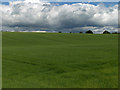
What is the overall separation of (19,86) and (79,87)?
237cm

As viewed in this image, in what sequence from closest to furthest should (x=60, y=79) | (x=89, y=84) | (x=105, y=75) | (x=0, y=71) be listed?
(x=89, y=84)
(x=60, y=79)
(x=105, y=75)
(x=0, y=71)

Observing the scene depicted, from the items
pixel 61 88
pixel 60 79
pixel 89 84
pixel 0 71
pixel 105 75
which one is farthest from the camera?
pixel 0 71

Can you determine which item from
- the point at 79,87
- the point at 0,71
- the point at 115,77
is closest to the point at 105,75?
the point at 115,77

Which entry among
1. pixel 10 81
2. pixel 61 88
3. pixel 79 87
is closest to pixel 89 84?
pixel 79 87

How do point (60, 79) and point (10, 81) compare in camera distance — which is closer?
point (10, 81)

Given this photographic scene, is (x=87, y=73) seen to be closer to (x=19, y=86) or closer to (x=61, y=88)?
(x=61, y=88)

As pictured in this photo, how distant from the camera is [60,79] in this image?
21.4 feet

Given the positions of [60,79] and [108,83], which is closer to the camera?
[108,83]

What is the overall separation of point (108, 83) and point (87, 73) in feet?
4.91

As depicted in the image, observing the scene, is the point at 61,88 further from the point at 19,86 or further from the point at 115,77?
the point at 115,77

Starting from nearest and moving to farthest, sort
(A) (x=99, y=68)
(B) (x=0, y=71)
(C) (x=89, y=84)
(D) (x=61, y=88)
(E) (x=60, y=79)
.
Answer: (D) (x=61, y=88)
(C) (x=89, y=84)
(E) (x=60, y=79)
(B) (x=0, y=71)
(A) (x=99, y=68)

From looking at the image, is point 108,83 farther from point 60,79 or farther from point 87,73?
point 60,79

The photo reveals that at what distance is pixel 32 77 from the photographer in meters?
6.73

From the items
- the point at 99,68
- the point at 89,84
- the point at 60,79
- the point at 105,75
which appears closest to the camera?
the point at 89,84
